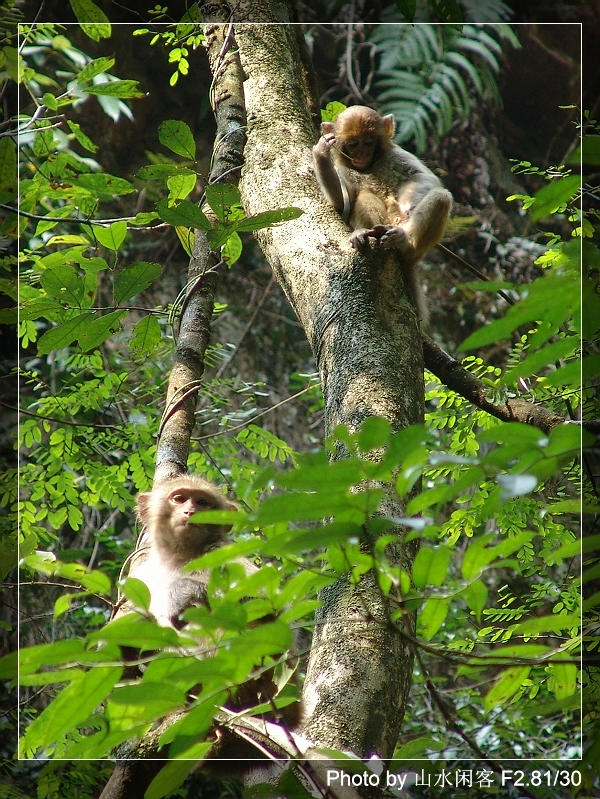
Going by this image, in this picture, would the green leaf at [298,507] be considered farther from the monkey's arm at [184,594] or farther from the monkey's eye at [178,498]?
the monkey's eye at [178,498]

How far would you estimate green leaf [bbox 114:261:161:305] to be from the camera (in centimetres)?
222

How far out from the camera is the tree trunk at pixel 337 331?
1521mm

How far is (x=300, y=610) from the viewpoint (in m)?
1.10

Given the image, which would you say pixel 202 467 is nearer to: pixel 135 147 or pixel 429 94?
pixel 429 94

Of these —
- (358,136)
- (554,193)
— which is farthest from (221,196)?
(358,136)

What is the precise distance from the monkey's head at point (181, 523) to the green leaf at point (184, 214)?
1282 millimetres

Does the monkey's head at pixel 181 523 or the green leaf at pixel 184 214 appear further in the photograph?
the monkey's head at pixel 181 523

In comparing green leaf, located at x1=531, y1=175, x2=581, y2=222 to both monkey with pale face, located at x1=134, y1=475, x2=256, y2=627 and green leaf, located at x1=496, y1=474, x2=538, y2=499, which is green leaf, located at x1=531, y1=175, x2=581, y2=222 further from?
monkey with pale face, located at x1=134, y1=475, x2=256, y2=627

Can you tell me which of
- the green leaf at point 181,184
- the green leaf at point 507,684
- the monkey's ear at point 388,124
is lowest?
the green leaf at point 507,684

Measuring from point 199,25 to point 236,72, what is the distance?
64cm

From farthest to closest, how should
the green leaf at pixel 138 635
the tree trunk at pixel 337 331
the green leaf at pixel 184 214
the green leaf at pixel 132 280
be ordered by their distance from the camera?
the green leaf at pixel 132 280, the green leaf at pixel 184 214, the tree trunk at pixel 337 331, the green leaf at pixel 138 635

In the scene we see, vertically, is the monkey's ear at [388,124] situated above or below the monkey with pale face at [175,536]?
above

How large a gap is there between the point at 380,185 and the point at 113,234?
6.03 ft

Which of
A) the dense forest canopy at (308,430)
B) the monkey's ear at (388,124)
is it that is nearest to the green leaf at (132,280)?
the dense forest canopy at (308,430)
